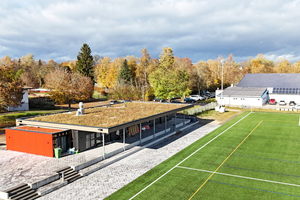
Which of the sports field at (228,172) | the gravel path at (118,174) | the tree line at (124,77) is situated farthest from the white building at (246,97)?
the gravel path at (118,174)

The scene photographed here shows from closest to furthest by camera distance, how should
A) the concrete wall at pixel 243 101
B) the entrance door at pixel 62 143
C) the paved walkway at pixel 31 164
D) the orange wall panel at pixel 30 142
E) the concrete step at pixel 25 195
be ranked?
the concrete step at pixel 25 195, the paved walkway at pixel 31 164, the orange wall panel at pixel 30 142, the entrance door at pixel 62 143, the concrete wall at pixel 243 101

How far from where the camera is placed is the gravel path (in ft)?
47.9

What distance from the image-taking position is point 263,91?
58875mm

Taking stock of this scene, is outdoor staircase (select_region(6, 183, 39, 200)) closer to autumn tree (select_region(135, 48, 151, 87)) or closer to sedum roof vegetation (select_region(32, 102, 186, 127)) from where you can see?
sedum roof vegetation (select_region(32, 102, 186, 127))

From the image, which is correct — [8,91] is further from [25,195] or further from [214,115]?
[214,115]

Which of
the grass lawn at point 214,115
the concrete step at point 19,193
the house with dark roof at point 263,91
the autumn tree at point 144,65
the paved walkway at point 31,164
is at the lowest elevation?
the concrete step at point 19,193

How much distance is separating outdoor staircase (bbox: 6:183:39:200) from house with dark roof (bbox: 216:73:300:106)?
152 ft

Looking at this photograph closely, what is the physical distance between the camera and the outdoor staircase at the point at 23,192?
13712 millimetres

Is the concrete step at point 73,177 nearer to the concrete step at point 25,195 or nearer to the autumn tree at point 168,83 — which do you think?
the concrete step at point 25,195

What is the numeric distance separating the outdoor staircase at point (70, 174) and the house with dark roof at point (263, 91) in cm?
4302

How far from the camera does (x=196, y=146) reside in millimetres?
24859

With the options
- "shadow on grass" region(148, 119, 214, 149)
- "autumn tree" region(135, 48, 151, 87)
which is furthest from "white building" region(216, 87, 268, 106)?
"autumn tree" region(135, 48, 151, 87)

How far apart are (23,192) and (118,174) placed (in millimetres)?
6619

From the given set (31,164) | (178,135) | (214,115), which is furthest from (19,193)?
(214,115)
